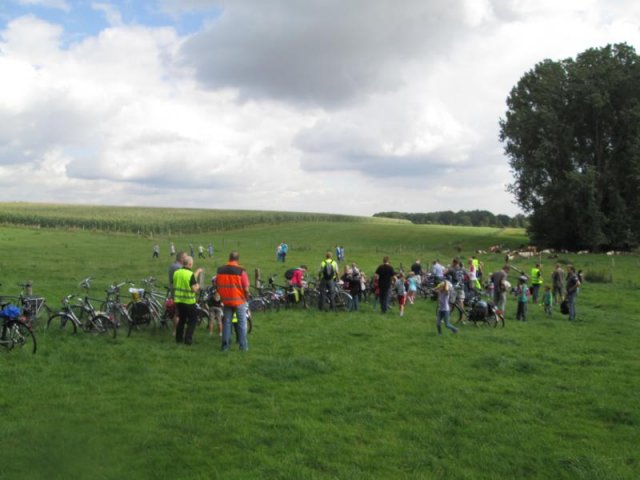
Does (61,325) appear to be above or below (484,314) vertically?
below

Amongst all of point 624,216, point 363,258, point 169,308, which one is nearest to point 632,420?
point 169,308

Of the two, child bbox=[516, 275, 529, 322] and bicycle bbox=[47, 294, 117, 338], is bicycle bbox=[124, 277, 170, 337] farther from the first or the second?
child bbox=[516, 275, 529, 322]

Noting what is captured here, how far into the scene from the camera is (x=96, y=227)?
265 ft

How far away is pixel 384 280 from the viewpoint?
17.8 metres

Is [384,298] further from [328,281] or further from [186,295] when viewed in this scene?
[186,295]

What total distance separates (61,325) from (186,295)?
3.31 m

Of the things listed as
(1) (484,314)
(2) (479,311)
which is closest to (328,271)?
(2) (479,311)

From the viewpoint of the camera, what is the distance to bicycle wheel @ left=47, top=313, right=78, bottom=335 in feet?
40.2

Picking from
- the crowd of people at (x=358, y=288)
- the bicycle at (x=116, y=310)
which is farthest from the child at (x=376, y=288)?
the bicycle at (x=116, y=310)

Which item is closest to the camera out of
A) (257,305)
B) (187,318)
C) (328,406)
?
(328,406)

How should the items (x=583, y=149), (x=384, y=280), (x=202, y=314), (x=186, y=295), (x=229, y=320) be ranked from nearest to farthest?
(x=229, y=320), (x=186, y=295), (x=202, y=314), (x=384, y=280), (x=583, y=149)

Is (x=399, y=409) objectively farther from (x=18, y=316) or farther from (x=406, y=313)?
(x=406, y=313)

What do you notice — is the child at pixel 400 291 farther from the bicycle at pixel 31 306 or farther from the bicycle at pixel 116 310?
the bicycle at pixel 31 306

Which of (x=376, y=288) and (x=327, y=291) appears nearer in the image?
(x=327, y=291)
